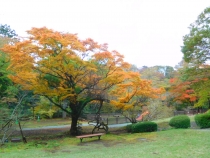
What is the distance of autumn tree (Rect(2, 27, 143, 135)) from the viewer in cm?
1146

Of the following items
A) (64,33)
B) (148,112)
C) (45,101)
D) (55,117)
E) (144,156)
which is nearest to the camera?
(144,156)

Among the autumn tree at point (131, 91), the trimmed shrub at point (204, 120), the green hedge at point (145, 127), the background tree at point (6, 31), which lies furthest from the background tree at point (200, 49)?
the background tree at point (6, 31)

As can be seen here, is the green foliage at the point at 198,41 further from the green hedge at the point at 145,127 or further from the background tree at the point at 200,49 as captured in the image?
the green hedge at the point at 145,127

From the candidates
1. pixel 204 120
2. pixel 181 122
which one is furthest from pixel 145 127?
→ pixel 204 120

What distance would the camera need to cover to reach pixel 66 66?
12.2 meters

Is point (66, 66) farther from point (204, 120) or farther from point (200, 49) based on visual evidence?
point (204, 120)

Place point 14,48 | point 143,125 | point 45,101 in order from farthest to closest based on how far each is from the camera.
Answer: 1. point 45,101
2. point 143,125
3. point 14,48

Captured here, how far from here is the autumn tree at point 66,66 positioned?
1146 centimetres

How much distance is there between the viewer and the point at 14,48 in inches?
453

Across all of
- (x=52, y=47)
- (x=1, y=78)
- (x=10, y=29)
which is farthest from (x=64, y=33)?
(x=10, y=29)

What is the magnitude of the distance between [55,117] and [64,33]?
20467mm

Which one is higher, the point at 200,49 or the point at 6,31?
the point at 6,31

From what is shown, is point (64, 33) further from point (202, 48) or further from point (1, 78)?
point (202, 48)

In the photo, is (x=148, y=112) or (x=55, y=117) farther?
(x=55, y=117)
